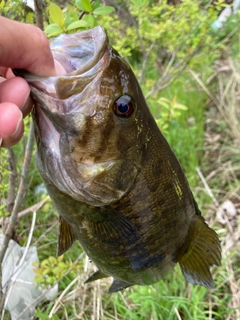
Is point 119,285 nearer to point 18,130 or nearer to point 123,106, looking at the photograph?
point 123,106

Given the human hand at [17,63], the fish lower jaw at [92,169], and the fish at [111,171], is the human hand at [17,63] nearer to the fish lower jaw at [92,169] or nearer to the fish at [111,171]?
the fish at [111,171]

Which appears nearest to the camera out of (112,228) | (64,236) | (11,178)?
(112,228)

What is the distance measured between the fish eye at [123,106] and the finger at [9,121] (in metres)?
0.33

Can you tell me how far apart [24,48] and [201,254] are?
44.1 inches

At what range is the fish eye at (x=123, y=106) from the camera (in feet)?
3.88

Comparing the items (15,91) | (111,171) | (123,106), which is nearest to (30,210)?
(111,171)

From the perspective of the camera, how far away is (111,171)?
4.13 ft

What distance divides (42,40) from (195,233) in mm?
1010

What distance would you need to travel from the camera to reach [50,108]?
1.09 meters

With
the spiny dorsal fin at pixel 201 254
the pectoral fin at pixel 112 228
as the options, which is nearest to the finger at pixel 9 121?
the pectoral fin at pixel 112 228

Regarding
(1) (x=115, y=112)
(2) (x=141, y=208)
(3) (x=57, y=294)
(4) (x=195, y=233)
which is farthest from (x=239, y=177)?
(1) (x=115, y=112)

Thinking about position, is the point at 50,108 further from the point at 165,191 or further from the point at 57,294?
the point at 57,294

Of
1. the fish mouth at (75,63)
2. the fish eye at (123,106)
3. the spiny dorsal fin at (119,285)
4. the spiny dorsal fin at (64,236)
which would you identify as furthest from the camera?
the spiny dorsal fin at (119,285)

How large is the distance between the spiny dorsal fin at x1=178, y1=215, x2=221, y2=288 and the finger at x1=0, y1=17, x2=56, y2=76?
3.04 feet
